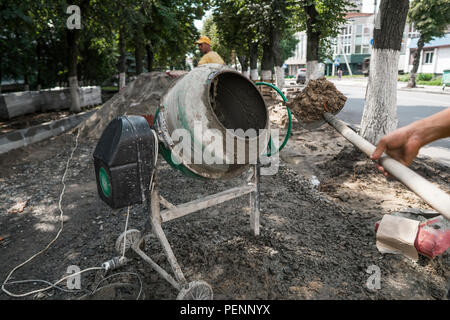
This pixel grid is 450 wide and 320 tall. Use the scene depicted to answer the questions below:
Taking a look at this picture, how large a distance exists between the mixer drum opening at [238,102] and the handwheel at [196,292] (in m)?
1.37

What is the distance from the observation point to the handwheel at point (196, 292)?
2.10m

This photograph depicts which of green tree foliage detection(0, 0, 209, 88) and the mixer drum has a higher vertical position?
green tree foliage detection(0, 0, 209, 88)

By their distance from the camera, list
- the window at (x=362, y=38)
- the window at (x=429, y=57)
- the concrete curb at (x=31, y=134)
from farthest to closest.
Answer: the window at (x=362, y=38) → the window at (x=429, y=57) → the concrete curb at (x=31, y=134)

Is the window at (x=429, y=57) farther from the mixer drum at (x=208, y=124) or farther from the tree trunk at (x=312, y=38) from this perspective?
the mixer drum at (x=208, y=124)

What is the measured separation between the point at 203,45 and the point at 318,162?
341cm

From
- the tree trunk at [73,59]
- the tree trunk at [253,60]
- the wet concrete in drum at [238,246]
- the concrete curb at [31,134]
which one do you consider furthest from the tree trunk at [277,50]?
the wet concrete in drum at [238,246]

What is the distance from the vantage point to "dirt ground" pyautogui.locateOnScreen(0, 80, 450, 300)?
8.04 feet

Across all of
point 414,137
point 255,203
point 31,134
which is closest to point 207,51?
point 255,203

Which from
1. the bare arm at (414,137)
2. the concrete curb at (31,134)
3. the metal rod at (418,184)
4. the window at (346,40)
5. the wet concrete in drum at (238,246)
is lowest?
the wet concrete in drum at (238,246)

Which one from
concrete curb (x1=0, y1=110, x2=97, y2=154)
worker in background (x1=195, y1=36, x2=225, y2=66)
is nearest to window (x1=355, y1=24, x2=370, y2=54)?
worker in background (x1=195, y1=36, x2=225, y2=66)

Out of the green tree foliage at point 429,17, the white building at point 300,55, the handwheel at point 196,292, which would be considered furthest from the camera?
the white building at point 300,55

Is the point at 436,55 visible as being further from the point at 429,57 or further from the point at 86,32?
the point at 86,32

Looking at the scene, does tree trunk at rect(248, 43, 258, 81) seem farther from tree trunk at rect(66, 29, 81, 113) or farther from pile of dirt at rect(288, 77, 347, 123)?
pile of dirt at rect(288, 77, 347, 123)
